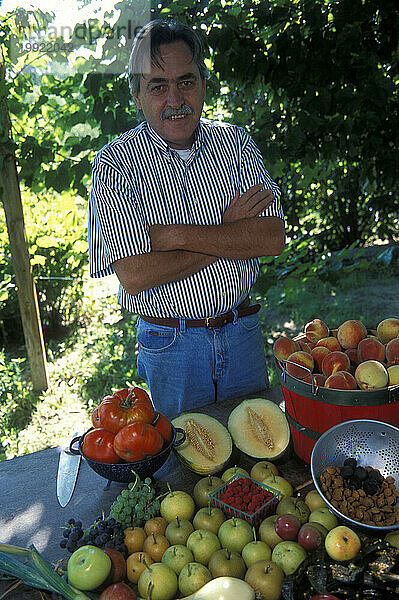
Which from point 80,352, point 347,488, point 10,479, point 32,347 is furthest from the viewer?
point 80,352

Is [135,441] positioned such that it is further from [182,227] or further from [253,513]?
[182,227]

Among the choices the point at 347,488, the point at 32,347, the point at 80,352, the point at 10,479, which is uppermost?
the point at 347,488

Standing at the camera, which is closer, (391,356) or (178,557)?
(178,557)

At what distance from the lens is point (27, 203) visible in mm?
6062

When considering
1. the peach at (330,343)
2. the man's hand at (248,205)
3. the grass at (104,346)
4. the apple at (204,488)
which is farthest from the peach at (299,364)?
the grass at (104,346)

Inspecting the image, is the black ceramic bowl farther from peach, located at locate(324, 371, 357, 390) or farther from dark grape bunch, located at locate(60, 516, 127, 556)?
peach, located at locate(324, 371, 357, 390)

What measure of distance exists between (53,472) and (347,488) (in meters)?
1.00

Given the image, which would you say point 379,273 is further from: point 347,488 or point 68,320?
point 347,488

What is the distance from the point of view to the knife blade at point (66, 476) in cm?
169

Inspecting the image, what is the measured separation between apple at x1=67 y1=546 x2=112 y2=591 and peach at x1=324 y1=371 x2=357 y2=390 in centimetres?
78

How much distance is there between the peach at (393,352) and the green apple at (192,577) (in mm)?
834

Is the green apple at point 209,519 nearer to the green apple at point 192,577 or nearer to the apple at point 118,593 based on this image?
the green apple at point 192,577

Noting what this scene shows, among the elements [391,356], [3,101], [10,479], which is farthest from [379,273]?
[10,479]

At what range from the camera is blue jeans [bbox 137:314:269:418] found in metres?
2.35
